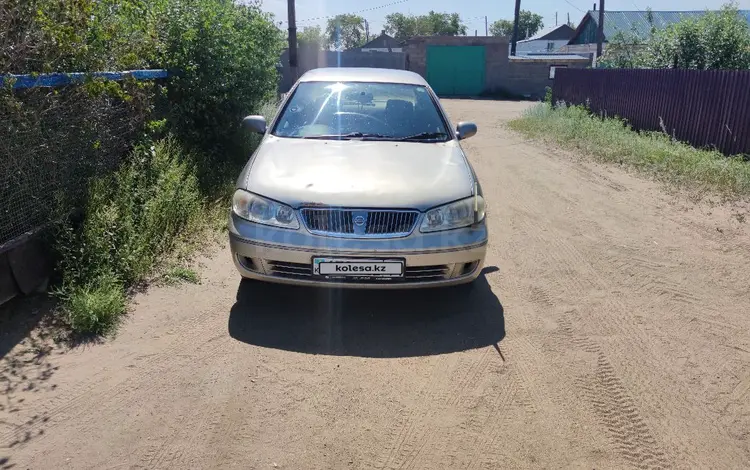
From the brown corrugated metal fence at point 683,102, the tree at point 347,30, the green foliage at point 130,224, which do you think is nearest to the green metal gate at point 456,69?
the brown corrugated metal fence at point 683,102

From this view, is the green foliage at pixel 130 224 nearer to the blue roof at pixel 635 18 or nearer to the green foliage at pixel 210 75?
the green foliage at pixel 210 75

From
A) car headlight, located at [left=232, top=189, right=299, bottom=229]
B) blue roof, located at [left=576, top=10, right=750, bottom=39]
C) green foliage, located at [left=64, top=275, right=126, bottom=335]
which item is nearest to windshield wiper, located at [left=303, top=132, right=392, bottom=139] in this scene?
car headlight, located at [left=232, top=189, right=299, bottom=229]

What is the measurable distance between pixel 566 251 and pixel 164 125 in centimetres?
444

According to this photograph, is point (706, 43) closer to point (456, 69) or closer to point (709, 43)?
point (709, 43)

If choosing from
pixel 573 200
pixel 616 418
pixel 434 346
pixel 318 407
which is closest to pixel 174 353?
pixel 318 407

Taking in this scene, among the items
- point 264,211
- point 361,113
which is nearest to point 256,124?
point 361,113

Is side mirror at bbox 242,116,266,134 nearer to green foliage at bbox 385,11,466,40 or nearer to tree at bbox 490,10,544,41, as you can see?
green foliage at bbox 385,11,466,40

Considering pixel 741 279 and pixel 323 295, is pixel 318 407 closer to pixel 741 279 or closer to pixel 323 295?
pixel 323 295

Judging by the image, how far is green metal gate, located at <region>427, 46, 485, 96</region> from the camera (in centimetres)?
3044

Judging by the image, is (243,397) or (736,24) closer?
(243,397)

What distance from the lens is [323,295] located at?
175 inches

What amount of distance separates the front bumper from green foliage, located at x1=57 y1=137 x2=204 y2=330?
3.48 ft

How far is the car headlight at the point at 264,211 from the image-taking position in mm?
3824

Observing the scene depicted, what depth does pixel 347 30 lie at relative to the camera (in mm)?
78312
